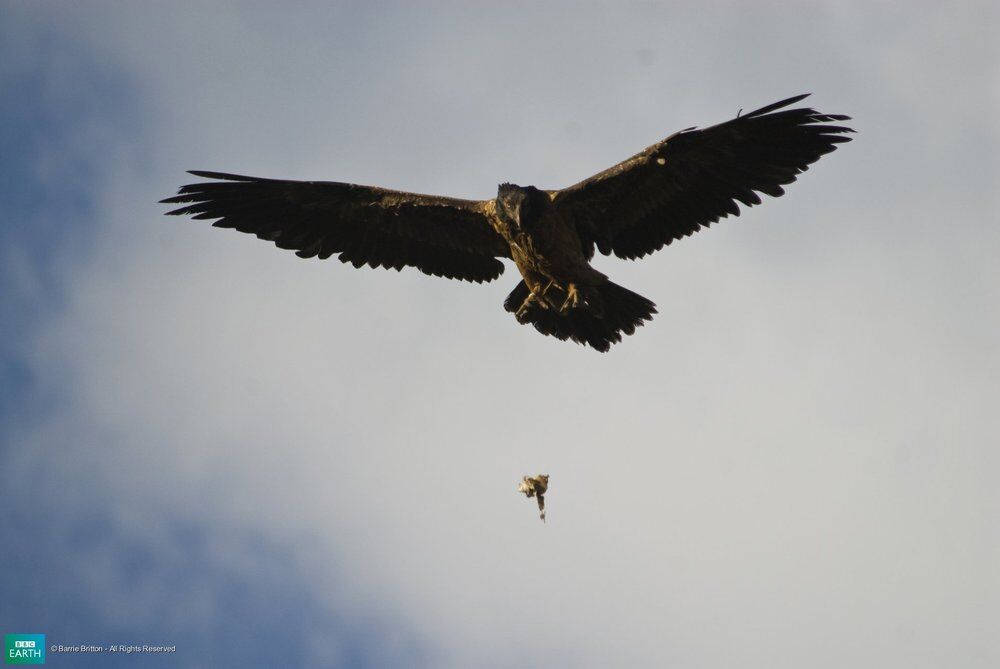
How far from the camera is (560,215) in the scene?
1205cm

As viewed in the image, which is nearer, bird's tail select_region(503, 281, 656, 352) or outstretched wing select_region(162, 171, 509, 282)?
bird's tail select_region(503, 281, 656, 352)

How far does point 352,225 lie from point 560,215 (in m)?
2.28

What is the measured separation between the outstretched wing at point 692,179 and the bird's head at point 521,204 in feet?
1.38

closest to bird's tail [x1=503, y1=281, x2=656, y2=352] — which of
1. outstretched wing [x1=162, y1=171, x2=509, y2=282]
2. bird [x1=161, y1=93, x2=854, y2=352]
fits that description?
bird [x1=161, y1=93, x2=854, y2=352]

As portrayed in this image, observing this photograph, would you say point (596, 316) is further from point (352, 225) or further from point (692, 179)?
point (352, 225)

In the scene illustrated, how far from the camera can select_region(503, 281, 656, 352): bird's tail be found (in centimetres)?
1227

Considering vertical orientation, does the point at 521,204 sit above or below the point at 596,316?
above

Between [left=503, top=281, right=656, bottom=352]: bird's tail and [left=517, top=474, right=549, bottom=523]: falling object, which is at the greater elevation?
[left=503, top=281, right=656, bottom=352]: bird's tail

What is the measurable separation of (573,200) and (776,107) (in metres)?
2.02

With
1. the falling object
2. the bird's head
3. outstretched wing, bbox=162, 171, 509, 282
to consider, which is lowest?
the falling object

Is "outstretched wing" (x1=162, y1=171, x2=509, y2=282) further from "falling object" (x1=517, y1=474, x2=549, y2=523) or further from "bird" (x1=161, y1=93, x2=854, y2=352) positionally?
"falling object" (x1=517, y1=474, x2=549, y2=523)

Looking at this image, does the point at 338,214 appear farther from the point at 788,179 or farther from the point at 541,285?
the point at 788,179

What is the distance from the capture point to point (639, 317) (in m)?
12.3

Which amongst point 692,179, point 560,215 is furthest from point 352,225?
point 692,179
